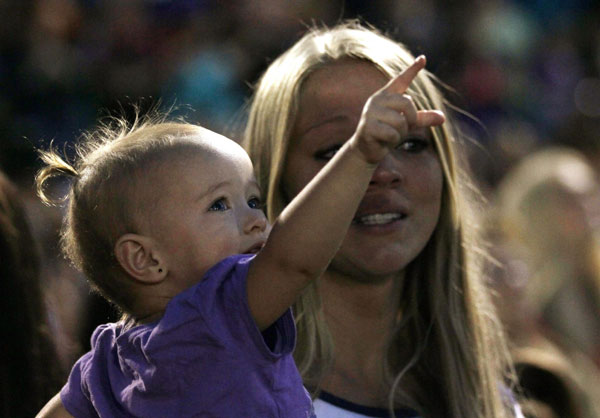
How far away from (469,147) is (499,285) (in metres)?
3.37

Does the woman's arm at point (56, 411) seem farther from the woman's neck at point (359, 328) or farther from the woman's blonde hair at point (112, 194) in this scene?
the woman's neck at point (359, 328)

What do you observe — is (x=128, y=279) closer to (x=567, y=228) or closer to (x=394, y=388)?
(x=394, y=388)

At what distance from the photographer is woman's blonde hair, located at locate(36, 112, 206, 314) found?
179 cm

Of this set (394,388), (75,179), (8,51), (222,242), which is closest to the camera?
(222,242)

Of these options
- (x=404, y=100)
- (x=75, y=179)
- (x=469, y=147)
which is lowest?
(x=469, y=147)

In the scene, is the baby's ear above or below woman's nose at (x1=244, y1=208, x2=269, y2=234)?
below

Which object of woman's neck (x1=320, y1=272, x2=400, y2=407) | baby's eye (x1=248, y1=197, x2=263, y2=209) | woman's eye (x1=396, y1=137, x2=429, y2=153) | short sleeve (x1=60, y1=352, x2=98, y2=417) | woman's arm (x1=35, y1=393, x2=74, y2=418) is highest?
baby's eye (x1=248, y1=197, x2=263, y2=209)

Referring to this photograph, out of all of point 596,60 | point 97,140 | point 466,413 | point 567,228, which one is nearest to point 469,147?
point 596,60

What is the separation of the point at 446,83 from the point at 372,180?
6297mm

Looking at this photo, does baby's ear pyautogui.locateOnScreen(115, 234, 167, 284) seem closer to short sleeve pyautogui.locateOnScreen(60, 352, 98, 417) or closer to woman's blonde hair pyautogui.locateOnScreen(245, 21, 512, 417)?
short sleeve pyautogui.locateOnScreen(60, 352, 98, 417)

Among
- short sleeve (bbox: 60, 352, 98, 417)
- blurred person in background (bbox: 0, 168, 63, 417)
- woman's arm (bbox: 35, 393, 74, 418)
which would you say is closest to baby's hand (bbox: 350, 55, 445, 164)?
short sleeve (bbox: 60, 352, 98, 417)

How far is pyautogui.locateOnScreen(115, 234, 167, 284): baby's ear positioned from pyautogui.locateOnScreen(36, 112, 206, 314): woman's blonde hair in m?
0.02

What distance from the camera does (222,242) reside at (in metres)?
1.77

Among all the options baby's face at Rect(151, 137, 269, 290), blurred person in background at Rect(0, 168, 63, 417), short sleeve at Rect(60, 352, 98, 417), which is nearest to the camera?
baby's face at Rect(151, 137, 269, 290)
